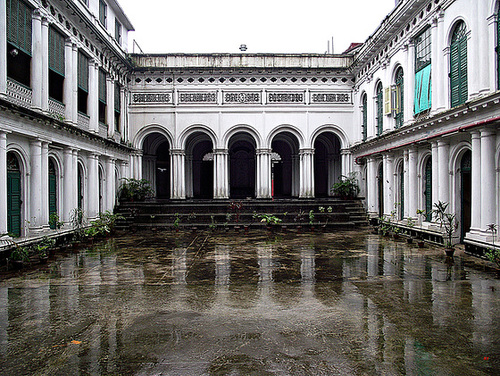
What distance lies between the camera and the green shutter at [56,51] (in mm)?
12016

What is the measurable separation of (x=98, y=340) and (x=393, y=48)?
1493 cm

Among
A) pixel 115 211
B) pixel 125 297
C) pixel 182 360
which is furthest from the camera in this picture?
pixel 115 211

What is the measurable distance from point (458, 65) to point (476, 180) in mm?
3489

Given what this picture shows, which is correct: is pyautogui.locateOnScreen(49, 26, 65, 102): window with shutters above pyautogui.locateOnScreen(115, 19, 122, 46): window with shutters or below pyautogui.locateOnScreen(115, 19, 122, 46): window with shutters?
below

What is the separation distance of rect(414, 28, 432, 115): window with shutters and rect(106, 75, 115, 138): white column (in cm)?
1312

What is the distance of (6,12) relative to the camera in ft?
31.8

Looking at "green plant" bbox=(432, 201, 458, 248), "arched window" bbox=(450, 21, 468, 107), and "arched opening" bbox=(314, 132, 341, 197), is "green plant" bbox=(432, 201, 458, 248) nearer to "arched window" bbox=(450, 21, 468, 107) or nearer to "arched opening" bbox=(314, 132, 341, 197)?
"arched window" bbox=(450, 21, 468, 107)

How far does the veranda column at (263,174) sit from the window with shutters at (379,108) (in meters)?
6.04

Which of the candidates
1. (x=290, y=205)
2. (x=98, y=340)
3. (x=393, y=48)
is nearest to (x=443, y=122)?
(x=393, y=48)

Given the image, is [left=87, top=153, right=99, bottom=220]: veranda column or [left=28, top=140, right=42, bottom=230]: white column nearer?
[left=28, top=140, right=42, bottom=230]: white column

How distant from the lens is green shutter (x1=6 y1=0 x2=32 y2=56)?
9906 mm

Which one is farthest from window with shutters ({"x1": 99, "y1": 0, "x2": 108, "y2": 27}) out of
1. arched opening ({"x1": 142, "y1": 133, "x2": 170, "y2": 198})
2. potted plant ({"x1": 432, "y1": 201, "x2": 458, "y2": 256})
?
potted plant ({"x1": 432, "y1": 201, "x2": 458, "y2": 256})

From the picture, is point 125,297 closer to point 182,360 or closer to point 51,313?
point 51,313

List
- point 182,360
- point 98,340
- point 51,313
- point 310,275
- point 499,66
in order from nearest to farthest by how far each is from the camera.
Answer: point 182,360, point 98,340, point 51,313, point 310,275, point 499,66
